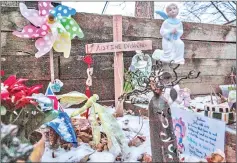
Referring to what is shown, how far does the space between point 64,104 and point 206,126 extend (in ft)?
1.27

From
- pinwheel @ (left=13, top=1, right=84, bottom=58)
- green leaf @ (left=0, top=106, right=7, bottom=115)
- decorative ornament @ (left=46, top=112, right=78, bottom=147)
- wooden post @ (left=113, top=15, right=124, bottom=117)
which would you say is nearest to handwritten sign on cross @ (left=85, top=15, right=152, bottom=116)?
wooden post @ (left=113, top=15, right=124, bottom=117)

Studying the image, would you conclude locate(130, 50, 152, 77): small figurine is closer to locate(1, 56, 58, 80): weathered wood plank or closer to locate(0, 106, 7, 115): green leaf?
locate(1, 56, 58, 80): weathered wood plank

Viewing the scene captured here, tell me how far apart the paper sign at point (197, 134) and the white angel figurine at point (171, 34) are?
12.1 inches

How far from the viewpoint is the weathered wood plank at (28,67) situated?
0.94m

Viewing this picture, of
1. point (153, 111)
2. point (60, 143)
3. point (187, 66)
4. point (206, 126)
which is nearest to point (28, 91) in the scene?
point (60, 143)

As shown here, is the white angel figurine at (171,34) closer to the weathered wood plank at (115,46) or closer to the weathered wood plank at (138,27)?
the weathered wood plank at (115,46)

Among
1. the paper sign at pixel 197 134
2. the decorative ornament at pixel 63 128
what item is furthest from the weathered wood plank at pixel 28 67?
the paper sign at pixel 197 134

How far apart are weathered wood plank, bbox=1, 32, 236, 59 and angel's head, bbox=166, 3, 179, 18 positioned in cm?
A: 31

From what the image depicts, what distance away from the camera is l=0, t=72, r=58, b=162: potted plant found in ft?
1.88

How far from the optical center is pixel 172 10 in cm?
81

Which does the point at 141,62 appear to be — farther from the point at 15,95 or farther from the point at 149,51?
the point at 15,95

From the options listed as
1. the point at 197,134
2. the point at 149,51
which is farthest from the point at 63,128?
the point at 149,51

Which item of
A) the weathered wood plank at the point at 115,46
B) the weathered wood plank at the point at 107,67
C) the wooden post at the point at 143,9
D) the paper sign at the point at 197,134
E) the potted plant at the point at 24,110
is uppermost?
the wooden post at the point at 143,9

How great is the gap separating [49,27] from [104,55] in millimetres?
291
